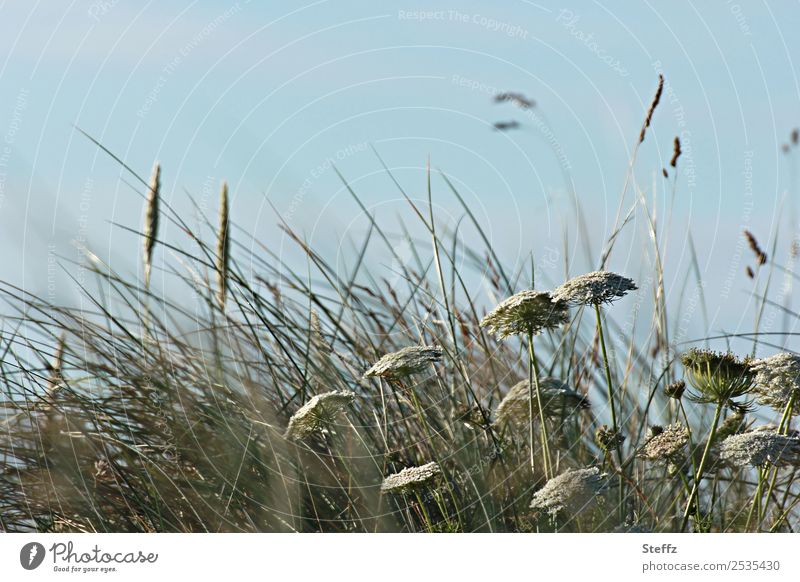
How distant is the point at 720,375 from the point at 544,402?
0.32 meters

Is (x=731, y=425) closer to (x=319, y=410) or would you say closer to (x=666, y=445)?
(x=666, y=445)

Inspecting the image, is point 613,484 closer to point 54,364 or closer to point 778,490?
point 778,490

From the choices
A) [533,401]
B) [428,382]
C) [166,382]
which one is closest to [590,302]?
[533,401]

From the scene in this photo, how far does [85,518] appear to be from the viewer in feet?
5.77

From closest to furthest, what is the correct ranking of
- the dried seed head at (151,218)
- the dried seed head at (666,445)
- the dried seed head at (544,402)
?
the dried seed head at (666,445) < the dried seed head at (544,402) < the dried seed head at (151,218)

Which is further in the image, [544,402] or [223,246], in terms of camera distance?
[223,246]

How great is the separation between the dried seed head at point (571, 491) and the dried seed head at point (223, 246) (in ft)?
2.56

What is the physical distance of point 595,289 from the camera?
4.57ft

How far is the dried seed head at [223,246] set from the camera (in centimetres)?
180

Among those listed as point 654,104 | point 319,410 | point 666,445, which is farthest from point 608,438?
point 654,104

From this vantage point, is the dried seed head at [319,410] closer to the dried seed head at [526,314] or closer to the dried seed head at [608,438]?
the dried seed head at [526,314]
